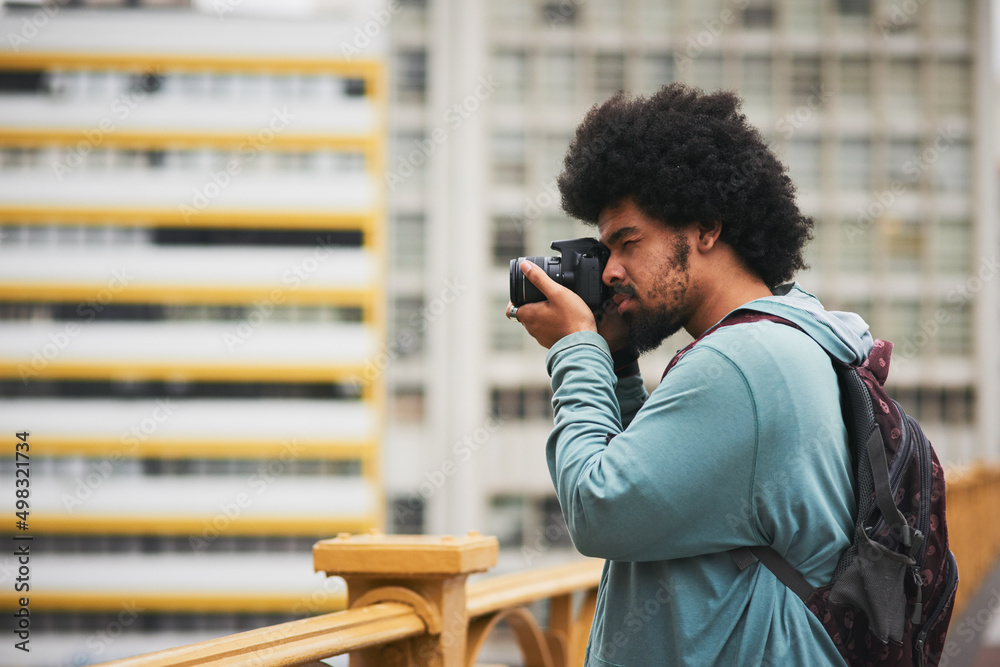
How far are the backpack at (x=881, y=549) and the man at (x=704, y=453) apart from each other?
0.02 metres

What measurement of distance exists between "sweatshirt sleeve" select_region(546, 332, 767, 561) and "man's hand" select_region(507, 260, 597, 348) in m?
0.23

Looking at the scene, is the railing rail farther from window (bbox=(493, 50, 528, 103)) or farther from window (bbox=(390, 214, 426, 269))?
window (bbox=(493, 50, 528, 103))

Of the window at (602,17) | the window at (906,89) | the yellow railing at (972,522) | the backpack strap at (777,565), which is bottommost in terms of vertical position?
the yellow railing at (972,522)

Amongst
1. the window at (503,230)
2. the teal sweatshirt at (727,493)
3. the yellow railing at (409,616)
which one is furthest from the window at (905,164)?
the teal sweatshirt at (727,493)

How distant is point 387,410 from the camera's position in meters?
37.5

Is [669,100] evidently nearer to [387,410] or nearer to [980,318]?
[387,410]

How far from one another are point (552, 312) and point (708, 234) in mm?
287

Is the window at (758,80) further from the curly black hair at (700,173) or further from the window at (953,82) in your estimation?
the curly black hair at (700,173)

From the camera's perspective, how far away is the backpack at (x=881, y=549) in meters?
1.36

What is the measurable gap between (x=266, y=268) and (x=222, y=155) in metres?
5.28

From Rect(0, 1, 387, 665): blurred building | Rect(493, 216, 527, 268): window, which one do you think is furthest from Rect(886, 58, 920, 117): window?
Rect(0, 1, 387, 665): blurred building

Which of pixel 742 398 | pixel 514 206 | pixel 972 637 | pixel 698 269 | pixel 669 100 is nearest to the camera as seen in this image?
pixel 742 398

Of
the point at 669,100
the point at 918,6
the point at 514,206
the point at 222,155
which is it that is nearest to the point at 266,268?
the point at 222,155

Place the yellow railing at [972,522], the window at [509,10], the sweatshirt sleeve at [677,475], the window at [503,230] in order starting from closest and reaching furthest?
the sweatshirt sleeve at [677,475], the yellow railing at [972,522], the window at [503,230], the window at [509,10]
